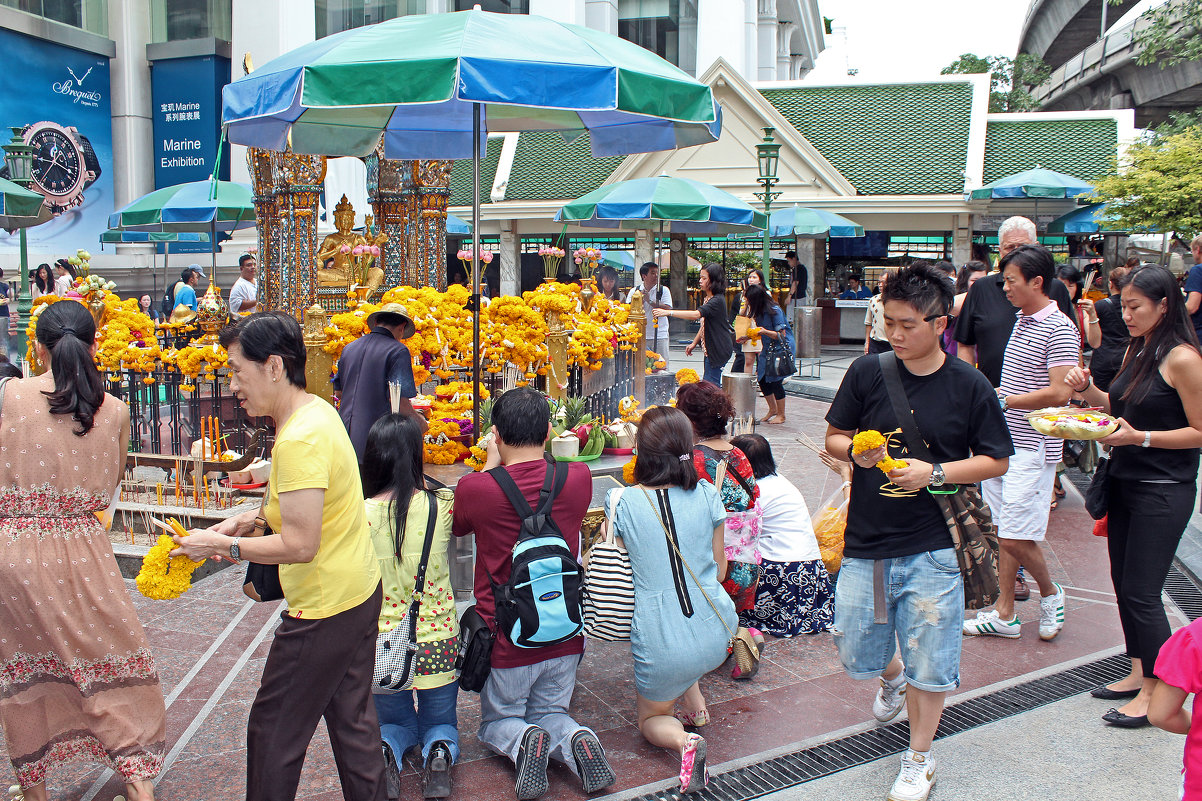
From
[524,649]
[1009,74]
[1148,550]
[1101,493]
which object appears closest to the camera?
[524,649]

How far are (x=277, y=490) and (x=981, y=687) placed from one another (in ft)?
11.7

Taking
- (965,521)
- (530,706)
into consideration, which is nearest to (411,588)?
(530,706)

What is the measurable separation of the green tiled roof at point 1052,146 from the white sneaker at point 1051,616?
19.0 m

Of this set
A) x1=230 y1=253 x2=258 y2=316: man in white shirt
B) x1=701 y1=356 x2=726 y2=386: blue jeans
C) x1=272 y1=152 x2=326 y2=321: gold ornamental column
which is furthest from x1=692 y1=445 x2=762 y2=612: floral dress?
x1=230 y1=253 x2=258 y2=316: man in white shirt

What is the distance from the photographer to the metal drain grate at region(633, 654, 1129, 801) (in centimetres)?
378

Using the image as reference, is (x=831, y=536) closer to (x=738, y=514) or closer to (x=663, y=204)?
(x=738, y=514)

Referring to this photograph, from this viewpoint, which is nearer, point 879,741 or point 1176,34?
point 879,741

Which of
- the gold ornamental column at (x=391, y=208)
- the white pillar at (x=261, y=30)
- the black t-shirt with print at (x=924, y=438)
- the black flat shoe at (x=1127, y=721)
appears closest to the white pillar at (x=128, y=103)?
the white pillar at (x=261, y=30)

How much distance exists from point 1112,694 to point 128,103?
24.6 metres

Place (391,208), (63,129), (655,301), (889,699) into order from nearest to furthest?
(889,699)
(655,301)
(391,208)
(63,129)

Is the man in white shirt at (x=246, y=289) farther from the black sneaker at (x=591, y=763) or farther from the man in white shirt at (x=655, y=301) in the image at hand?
the black sneaker at (x=591, y=763)

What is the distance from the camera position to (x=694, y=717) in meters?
4.18

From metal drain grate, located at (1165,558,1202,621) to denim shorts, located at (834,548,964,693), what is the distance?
290cm

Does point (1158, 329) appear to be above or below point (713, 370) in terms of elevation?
above
